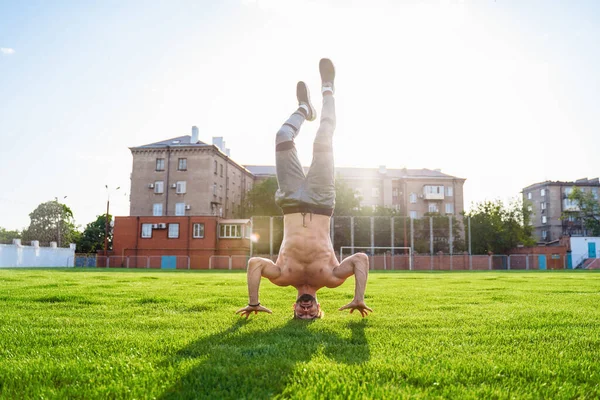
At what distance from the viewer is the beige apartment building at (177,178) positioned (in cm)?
5750

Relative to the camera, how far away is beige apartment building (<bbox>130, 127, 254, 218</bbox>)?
57500 mm

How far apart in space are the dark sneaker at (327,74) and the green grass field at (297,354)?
11.5 ft

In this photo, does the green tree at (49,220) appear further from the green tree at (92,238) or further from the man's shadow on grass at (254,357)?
the man's shadow on grass at (254,357)

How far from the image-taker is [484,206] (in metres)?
64.2

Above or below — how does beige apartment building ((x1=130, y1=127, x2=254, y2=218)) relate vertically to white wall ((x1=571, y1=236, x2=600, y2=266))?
above

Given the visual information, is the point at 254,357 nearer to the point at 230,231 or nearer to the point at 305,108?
the point at 305,108

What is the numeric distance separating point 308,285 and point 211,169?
174 ft

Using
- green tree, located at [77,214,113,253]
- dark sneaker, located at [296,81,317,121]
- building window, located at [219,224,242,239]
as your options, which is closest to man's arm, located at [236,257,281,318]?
dark sneaker, located at [296,81,317,121]

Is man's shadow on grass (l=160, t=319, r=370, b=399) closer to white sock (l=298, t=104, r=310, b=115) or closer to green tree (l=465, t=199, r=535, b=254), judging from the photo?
white sock (l=298, t=104, r=310, b=115)

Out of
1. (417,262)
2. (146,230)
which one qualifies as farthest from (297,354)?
(146,230)

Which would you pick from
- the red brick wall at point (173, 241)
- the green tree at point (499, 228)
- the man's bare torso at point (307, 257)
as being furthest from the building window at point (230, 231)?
the man's bare torso at point (307, 257)

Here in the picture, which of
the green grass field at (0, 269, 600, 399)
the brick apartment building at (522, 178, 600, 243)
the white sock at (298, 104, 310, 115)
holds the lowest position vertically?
the green grass field at (0, 269, 600, 399)

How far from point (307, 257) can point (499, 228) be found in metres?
59.9

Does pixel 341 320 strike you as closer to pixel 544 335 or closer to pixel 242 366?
pixel 544 335
